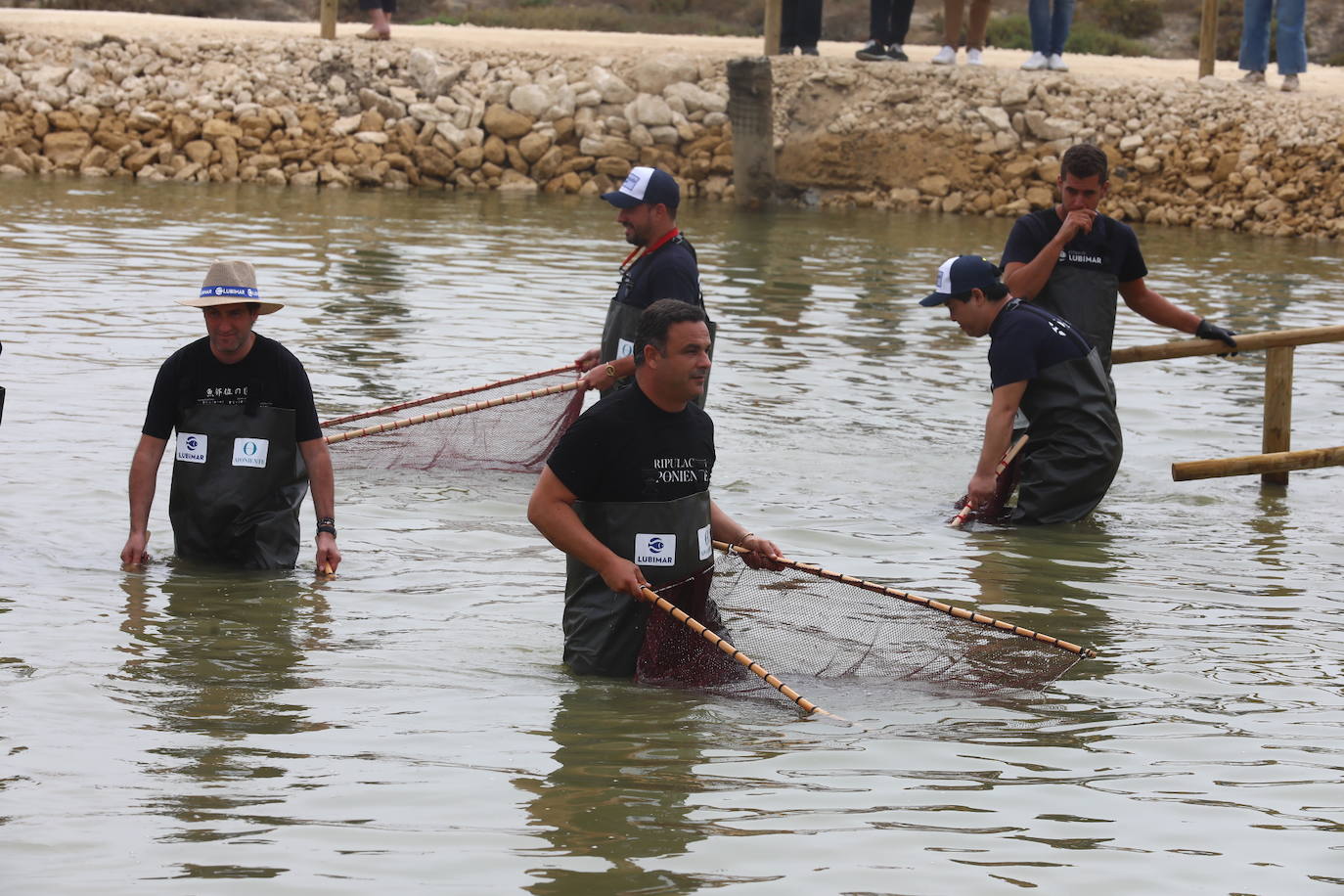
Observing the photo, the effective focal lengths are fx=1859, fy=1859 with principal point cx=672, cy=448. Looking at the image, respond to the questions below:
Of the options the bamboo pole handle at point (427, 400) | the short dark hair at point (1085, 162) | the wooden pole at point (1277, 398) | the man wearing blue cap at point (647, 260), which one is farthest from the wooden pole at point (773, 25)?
the man wearing blue cap at point (647, 260)

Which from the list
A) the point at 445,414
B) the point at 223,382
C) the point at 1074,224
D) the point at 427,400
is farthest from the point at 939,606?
the point at 427,400

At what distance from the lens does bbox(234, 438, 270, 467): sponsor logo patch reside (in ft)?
23.6

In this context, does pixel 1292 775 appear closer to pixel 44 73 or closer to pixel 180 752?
pixel 180 752

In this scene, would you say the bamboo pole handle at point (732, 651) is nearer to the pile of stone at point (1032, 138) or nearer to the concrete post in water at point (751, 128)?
the pile of stone at point (1032, 138)

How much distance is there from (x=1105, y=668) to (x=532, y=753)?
7.36ft

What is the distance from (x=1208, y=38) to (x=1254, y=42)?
0.79 m

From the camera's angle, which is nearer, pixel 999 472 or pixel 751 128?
pixel 999 472

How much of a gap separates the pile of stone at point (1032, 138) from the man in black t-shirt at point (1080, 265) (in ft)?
47.9

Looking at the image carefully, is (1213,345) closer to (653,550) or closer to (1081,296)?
(1081,296)

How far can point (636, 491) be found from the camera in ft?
19.6

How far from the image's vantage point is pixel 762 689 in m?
6.02

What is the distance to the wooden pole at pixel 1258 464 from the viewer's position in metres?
8.56

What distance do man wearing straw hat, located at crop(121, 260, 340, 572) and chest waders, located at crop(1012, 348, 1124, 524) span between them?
11.4ft

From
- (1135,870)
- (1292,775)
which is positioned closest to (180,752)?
(1135,870)
